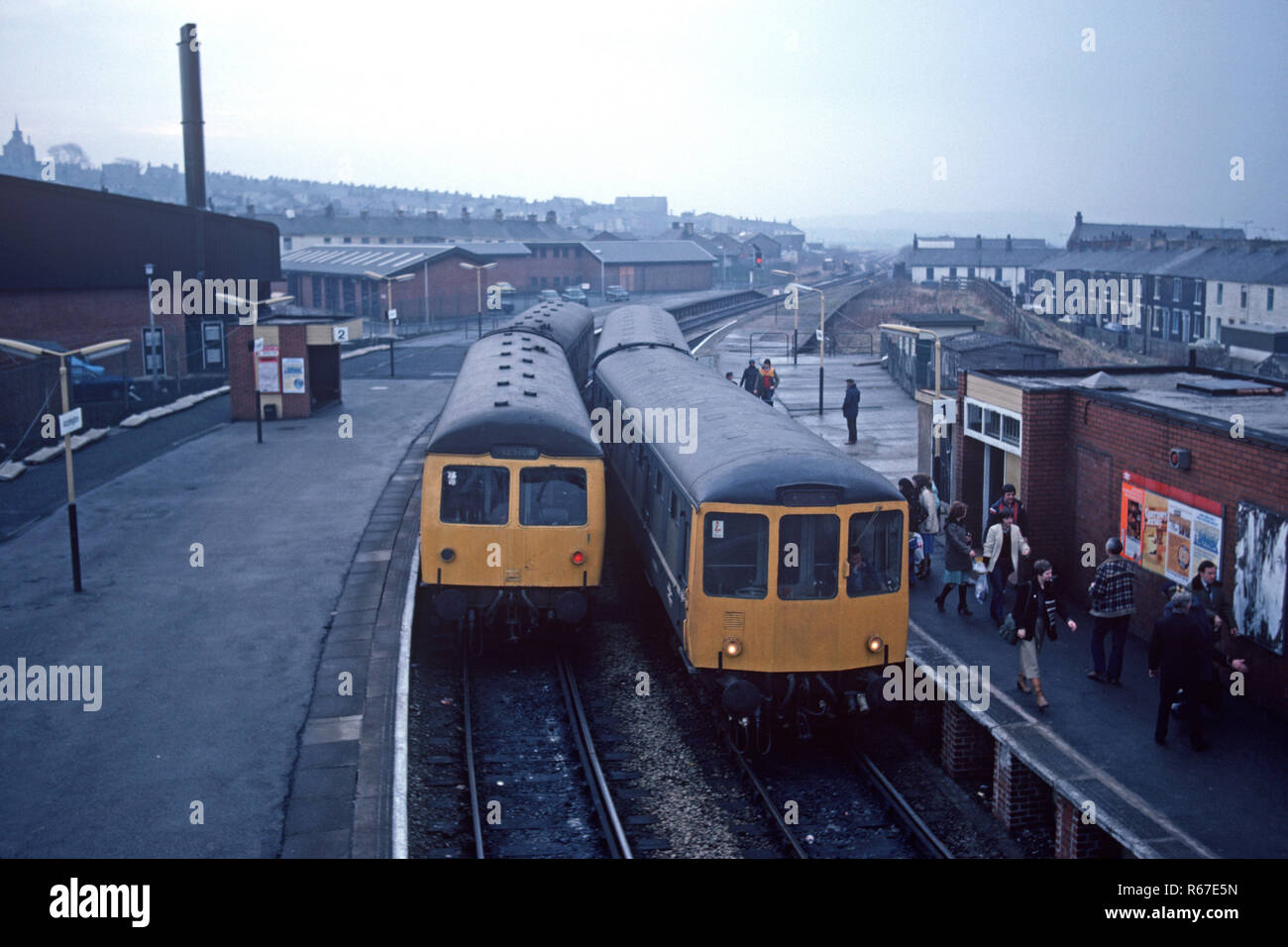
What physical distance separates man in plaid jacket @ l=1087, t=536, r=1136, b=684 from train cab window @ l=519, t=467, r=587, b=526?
17.6 ft

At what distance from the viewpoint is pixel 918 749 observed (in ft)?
37.8

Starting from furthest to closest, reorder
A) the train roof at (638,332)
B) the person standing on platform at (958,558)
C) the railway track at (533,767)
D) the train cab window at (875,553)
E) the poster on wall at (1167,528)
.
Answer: the train roof at (638,332)
the person standing on platform at (958,558)
the poster on wall at (1167,528)
the train cab window at (875,553)
the railway track at (533,767)

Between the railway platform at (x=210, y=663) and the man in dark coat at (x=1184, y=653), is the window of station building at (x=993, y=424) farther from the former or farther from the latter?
the railway platform at (x=210, y=663)

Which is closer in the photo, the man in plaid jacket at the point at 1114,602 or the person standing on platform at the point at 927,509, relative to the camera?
the man in plaid jacket at the point at 1114,602

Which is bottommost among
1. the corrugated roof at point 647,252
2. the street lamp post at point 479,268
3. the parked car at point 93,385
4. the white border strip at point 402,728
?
the white border strip at point 402,728

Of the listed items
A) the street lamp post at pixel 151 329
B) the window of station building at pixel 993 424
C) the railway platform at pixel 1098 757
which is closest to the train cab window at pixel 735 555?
the railway platform at pixel 1098 757

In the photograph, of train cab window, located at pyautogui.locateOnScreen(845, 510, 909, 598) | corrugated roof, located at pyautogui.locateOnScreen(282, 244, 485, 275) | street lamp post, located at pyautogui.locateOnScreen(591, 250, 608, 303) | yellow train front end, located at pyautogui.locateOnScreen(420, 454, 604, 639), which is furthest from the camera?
street lamp post, located at pyautogui.locateOnScreen(591, 250, 608, 303)

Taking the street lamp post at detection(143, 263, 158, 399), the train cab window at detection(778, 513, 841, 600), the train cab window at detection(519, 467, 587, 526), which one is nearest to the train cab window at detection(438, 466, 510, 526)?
the train cab window at detection(519, 467, 587, 526)

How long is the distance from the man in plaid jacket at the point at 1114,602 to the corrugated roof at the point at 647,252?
8006cm

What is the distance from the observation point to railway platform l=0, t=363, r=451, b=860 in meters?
8.67

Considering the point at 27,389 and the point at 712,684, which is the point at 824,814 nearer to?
the point at 712,684

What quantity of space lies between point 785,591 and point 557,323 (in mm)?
14199

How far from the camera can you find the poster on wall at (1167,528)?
1123 cm

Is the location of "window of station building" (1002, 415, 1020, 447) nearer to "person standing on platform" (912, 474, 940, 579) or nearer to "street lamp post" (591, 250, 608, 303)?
"person standing on platform" (912, 474, 940, 579)
